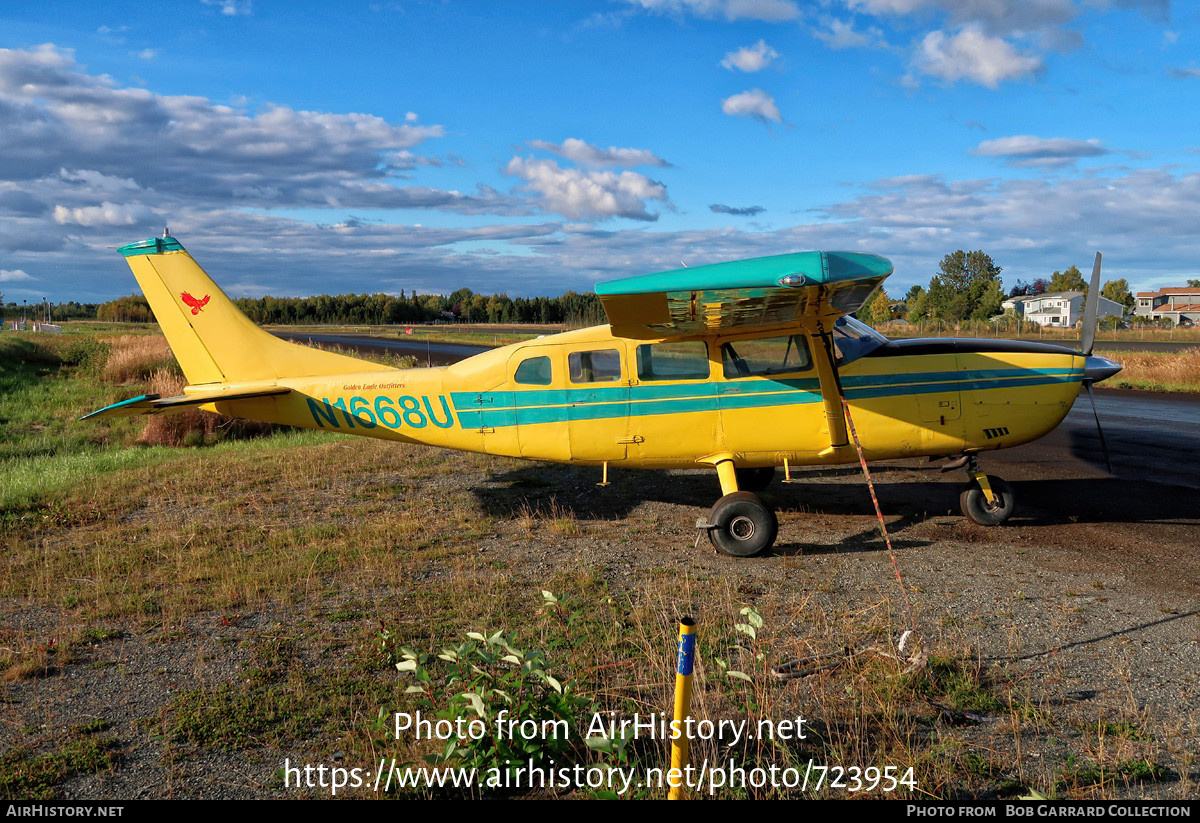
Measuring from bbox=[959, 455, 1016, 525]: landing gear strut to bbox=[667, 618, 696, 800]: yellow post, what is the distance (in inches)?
270

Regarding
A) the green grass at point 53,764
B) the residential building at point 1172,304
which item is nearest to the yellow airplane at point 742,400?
the green grass at point 53,764

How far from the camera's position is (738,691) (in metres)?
4.48

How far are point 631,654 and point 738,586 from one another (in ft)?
6.22

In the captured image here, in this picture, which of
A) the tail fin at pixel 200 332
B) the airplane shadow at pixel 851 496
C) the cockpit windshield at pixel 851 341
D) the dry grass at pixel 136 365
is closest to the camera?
the cockpit windshield at pixel 851 341

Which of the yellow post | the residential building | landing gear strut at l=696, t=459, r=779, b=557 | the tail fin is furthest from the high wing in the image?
the residential building

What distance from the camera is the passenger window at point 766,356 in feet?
26.7

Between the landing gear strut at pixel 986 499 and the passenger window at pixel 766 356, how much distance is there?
2571 mm

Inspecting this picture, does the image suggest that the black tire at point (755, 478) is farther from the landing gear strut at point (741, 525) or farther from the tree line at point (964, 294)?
the tree line at point (964, 294)

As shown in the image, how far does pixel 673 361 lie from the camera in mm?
8297

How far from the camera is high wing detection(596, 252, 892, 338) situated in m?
5.82

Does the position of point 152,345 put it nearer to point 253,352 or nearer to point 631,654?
point 253,352

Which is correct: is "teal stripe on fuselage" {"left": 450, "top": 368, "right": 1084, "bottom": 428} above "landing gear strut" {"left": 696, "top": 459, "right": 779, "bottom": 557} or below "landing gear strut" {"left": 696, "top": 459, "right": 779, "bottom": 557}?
above

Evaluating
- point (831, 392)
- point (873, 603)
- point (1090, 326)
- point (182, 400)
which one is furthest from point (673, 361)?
point (182, 400)

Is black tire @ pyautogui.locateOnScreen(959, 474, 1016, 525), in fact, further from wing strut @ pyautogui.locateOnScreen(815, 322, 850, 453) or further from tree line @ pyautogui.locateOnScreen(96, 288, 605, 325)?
tree line @ pyautogui.locateOnScreen(96, 288, 605, 325)
